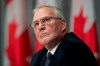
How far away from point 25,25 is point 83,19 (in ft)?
1.69

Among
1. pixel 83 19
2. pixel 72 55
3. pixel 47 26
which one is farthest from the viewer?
pixel 83 19

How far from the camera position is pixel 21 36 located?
2.29 meters

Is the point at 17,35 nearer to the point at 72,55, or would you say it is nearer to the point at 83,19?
the point at 83,19

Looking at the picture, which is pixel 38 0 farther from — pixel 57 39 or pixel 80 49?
pixel 80 49

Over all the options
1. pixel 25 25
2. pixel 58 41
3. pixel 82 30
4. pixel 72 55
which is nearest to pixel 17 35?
pixel 25 25

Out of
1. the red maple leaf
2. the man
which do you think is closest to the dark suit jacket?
the man

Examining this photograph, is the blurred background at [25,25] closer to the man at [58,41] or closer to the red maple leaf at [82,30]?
the red maple leaf at [82,30]

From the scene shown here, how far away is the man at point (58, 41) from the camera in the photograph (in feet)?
4.53

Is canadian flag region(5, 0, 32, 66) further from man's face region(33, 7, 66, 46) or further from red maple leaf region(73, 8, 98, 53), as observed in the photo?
man's face region(33, 7, 66, 46)

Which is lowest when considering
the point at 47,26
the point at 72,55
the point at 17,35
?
the point at 17,35

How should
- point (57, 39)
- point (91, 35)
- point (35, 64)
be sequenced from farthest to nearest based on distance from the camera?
1. point (91, 35)
2. point (35, 64)
3. point (57, 39)

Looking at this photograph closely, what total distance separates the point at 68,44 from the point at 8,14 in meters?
0.99

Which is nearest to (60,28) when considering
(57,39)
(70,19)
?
(57,39)

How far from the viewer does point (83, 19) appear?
7.14 feet
